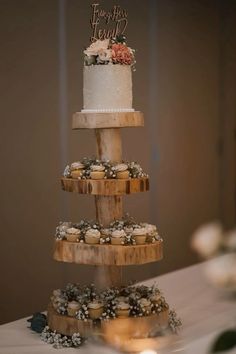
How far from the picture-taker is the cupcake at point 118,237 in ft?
7.79

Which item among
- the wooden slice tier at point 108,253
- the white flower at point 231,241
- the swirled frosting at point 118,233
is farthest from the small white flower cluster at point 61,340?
the white flower at point 231,241

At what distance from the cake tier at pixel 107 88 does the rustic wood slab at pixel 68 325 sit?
0.82m

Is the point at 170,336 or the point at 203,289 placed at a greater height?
the point at 170,336

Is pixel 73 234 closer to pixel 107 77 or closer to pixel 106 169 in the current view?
pixel 106 169

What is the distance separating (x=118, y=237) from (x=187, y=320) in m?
0.62

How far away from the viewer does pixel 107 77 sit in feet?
8.02

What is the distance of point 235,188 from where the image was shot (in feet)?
17.1

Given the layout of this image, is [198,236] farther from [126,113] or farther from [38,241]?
[38,241]

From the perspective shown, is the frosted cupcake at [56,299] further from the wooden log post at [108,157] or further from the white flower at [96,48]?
the white flower at [96,48]

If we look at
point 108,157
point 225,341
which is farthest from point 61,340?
point 225,341

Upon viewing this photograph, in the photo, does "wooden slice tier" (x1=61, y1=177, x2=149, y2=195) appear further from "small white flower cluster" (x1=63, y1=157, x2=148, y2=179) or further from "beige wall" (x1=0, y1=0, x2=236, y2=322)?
"beige wall" (x1=0, y1=0, x2=236, y2=322)

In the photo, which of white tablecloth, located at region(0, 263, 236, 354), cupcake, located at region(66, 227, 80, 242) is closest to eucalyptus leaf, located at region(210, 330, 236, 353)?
white tablecloth, located at region(0, 263, 236, 354)

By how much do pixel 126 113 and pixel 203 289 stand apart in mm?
1252

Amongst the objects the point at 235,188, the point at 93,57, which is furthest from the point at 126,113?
the point at 235,188
